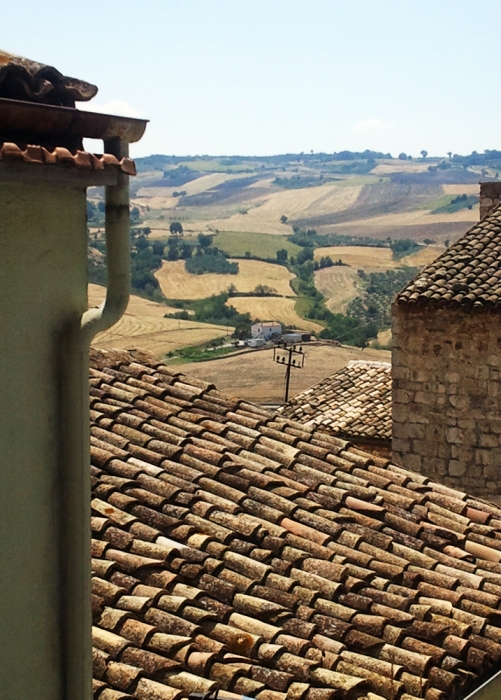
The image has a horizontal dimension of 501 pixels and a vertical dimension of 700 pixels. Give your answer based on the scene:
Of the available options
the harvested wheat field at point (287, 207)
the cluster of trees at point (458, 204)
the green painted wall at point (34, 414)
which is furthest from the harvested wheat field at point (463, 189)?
the green painted wall at point (34, 414)

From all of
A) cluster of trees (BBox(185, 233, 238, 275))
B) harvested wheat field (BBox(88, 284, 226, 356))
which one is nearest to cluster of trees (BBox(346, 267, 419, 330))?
harvested wheat field (BBox(88, 284, 226, 356))

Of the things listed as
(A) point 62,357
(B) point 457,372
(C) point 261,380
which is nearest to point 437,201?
(C) point 261,380

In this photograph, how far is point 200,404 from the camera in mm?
7352

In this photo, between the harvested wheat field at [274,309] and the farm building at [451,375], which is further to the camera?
the harvested wheat field at [274,309]

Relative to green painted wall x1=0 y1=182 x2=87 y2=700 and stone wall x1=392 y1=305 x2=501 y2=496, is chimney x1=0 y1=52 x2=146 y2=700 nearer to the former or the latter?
green painted wall x1=0 y1=182 x2=87 y2=700

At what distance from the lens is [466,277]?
1295cm

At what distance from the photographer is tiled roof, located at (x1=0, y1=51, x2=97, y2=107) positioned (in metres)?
3.20

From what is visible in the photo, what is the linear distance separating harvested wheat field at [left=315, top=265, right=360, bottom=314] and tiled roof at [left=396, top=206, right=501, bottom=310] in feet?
206

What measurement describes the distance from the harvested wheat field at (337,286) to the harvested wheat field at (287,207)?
39.2 m

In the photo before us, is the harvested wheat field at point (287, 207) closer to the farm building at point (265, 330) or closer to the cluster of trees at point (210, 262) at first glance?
the cluster of trees at point (210, 262)

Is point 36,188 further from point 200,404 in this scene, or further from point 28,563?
point 200,404

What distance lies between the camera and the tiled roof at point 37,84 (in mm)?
3197

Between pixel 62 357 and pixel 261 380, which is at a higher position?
pixel 62 357

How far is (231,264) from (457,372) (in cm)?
8330
